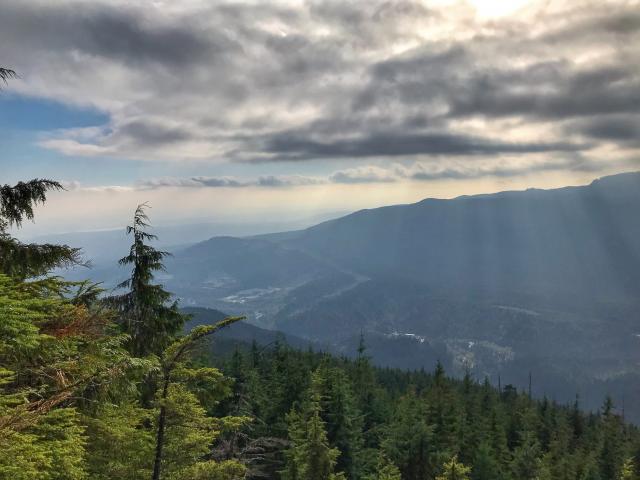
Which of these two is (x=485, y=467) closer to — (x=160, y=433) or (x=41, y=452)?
(x=160, y=433)

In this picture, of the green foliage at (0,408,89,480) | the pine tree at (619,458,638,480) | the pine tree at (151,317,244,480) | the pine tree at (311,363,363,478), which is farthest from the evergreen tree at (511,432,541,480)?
the green foliage at (0,408,89,480)

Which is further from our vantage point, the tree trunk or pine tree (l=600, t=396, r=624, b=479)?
pine tree (l=600, t=396, r=624, b=479)

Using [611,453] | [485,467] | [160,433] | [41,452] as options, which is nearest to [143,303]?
[160,433]

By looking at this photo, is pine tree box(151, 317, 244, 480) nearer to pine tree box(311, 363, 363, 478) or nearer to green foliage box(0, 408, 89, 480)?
green foliage box(0, 408, 89, 480)

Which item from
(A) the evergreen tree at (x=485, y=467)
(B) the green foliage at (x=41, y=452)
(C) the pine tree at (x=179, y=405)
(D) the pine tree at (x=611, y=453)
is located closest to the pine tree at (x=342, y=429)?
(A) the evergreen tree at (x=485, y=467)

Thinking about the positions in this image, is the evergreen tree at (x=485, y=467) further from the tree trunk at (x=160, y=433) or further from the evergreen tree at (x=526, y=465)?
the tree trunk at (x=160, y=433)

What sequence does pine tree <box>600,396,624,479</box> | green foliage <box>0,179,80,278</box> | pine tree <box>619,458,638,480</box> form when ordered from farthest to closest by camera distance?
pine tree <box>600,396,624,479</box>, pine tree <box>619,458,638,480</box>, green foliage <box>0,179,80,278</box>

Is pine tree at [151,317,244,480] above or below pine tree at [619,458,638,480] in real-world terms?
above

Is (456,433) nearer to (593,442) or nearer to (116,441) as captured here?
(593,442)
